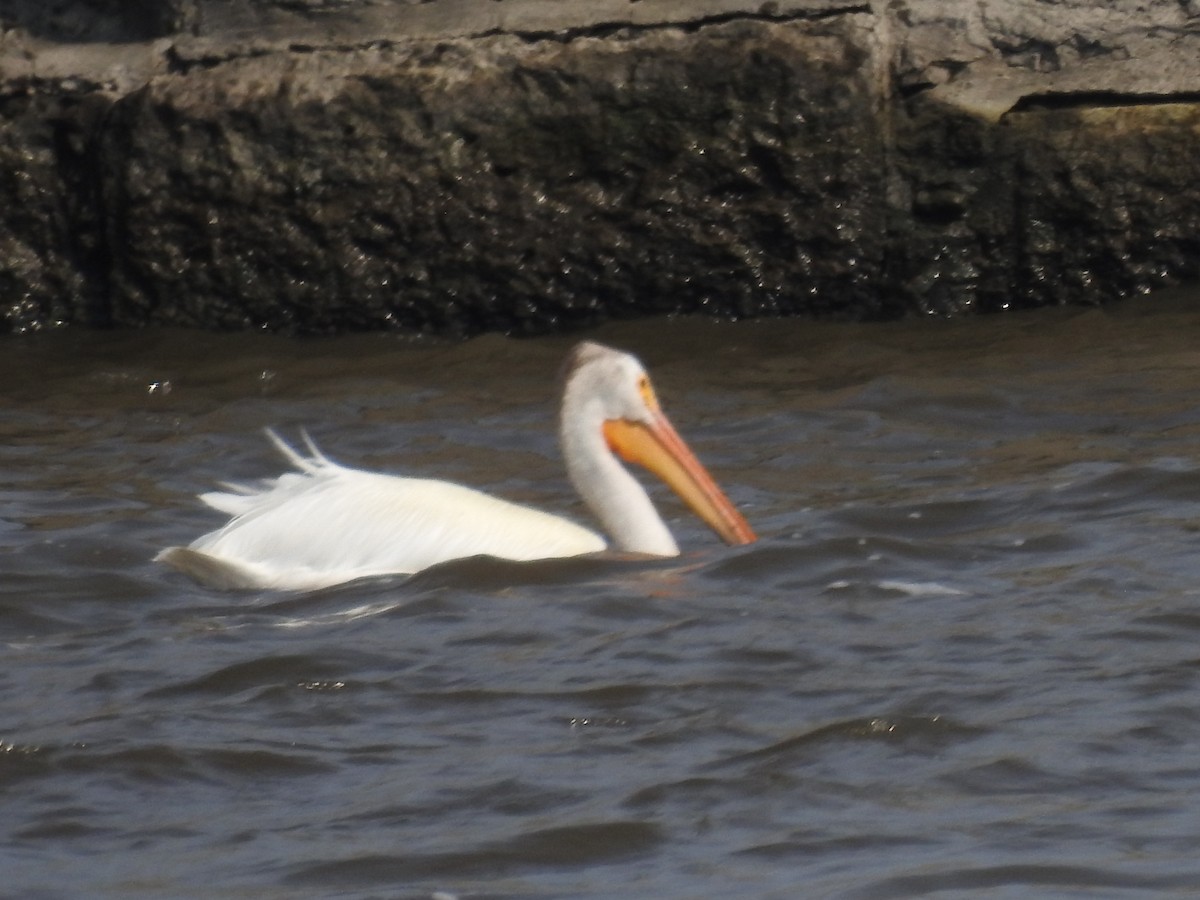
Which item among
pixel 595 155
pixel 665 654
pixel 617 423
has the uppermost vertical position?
pixel 595 155

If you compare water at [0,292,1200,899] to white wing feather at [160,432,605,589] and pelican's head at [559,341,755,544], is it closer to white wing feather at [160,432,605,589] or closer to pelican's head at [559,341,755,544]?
white wing feather at [160,432,605,589]

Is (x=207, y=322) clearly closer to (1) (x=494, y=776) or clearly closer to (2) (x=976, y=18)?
(2) (x=976, y=18)

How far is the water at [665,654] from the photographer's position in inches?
121

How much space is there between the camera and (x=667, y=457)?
210 inches

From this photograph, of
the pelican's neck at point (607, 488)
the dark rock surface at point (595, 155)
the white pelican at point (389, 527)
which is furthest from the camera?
the dark rock surface at point (595, 155)

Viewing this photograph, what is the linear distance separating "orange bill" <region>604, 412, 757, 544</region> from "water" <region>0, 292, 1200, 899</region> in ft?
0.43

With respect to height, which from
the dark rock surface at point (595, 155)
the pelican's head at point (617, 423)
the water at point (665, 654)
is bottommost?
the water at point (665, 654)

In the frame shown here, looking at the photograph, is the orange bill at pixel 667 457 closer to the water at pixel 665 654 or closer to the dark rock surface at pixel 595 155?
the water at pixel 665 654

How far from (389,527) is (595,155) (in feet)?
8.01

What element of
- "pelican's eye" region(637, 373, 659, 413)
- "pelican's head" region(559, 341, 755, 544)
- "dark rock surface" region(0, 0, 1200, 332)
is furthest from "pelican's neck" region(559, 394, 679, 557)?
Result: "dark rock surface" region(0, 0, 1200, 332)

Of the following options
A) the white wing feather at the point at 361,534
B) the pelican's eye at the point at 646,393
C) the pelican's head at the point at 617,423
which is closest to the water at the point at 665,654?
the white wing feather at the point at 361,534

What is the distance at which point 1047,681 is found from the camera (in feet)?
12.4

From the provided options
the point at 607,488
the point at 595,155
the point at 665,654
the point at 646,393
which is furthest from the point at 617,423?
the point at 595,155

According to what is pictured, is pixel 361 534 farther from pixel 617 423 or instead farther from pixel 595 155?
pixel 595 155
